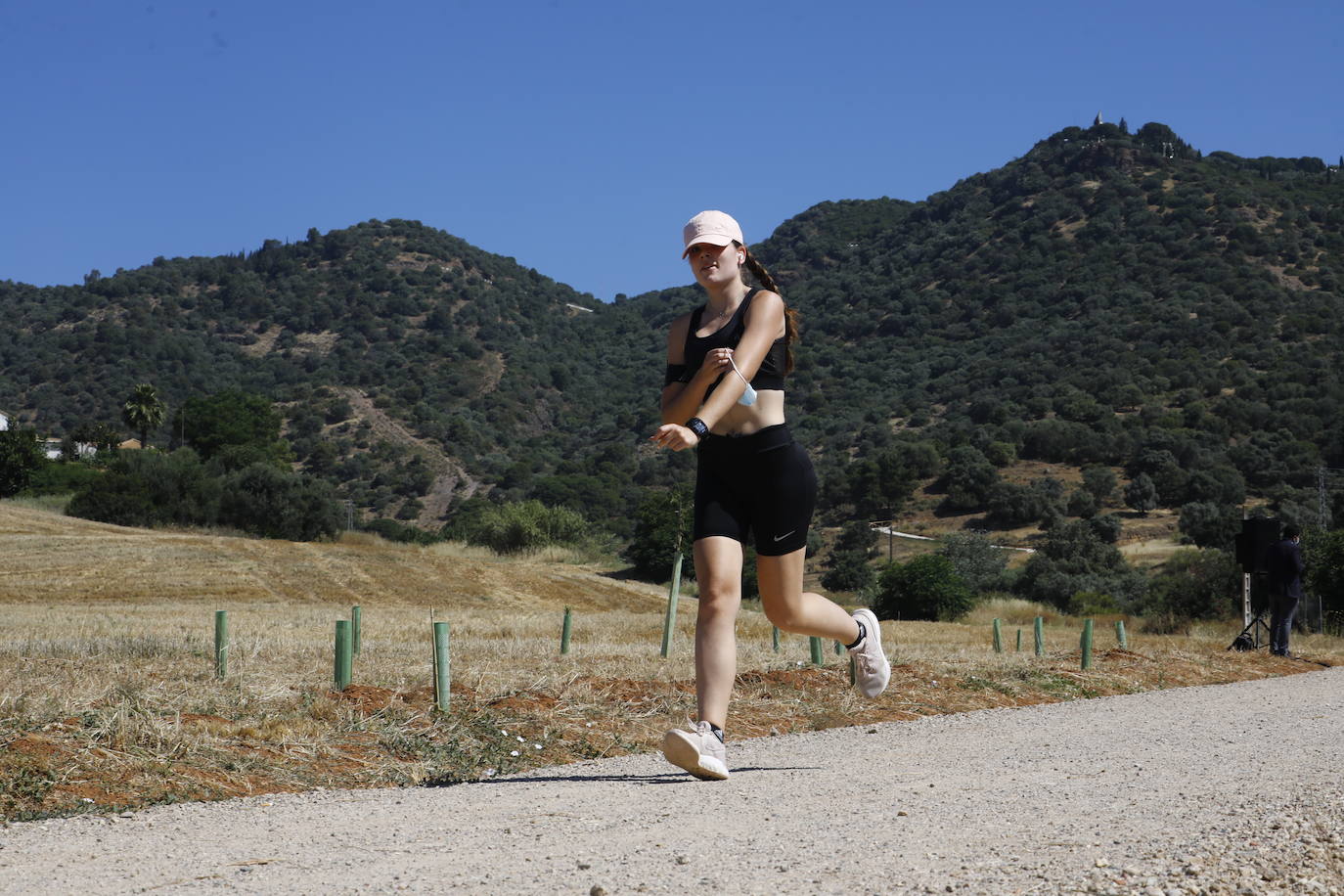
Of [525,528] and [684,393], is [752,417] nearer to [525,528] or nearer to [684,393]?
[684,393]

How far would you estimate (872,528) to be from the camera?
60156mm

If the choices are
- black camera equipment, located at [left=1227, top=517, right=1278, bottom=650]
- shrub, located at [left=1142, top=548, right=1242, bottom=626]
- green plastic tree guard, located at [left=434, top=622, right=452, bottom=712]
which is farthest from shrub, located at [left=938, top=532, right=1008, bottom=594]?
green plastic tree guard, located at [left=434, top=622, right=452, bottom=712]

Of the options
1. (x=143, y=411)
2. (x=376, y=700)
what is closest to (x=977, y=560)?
(x=376, y=700)

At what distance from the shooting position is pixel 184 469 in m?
54.5

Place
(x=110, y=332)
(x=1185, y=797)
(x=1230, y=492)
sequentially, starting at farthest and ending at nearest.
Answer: (x=110, y=332), (x=1230, y=492), (x=1185, y=797)

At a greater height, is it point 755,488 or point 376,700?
point 755,488

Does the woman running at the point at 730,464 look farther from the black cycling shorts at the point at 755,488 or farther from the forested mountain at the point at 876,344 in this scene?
the forested mountain at the point at 876,344

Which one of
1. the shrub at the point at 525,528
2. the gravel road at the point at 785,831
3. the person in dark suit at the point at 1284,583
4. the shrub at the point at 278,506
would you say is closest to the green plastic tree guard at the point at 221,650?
the gravel road at the point at 785,831

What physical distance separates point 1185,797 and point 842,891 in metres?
1.91

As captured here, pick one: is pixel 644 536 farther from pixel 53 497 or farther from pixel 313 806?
pixel 313 806

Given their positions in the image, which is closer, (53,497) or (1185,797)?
(1185,797)

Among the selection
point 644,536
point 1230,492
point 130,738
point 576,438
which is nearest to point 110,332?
point 576,438

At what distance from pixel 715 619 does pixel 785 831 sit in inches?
51.9

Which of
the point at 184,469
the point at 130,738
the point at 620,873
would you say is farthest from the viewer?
the point at 184,469
